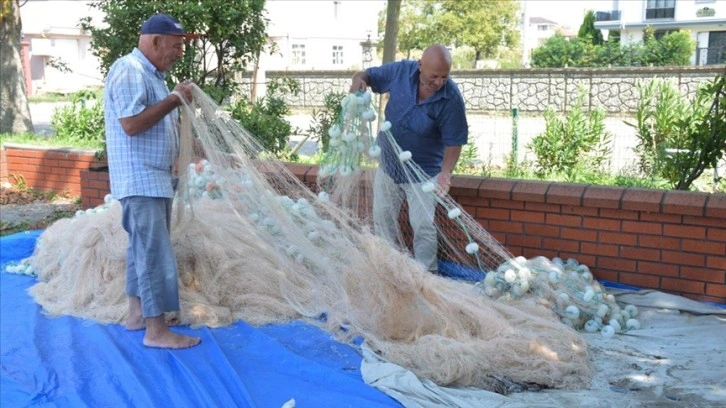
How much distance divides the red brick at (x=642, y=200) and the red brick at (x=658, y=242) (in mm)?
178

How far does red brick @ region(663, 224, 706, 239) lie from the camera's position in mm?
4570

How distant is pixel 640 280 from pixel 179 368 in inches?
113

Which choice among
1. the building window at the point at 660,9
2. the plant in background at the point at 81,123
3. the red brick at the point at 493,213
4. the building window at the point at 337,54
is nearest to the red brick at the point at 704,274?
the red brick at the point at 493,213

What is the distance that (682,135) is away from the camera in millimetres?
6387

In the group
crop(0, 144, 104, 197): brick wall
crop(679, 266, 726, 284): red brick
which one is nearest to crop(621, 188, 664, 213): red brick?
crop(679, 266, 726, 284): red brick

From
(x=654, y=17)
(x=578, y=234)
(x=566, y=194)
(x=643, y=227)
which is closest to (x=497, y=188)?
(x=566, y=194)

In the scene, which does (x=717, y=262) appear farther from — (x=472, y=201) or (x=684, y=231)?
(x=472, y=201)

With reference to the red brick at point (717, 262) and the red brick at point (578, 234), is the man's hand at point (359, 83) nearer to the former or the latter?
the red brick at point (578, 234)

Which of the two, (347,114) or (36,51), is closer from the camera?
(347,114)

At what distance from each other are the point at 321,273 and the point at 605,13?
46.8 meters

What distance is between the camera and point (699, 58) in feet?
103

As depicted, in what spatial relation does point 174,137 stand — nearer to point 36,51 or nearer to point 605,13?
point 36,51

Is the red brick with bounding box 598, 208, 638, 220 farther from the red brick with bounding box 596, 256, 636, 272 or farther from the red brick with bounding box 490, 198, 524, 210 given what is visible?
the red brick with bounding box 490, 198, 524, 210

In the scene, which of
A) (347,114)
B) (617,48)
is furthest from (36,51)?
(347,114)
